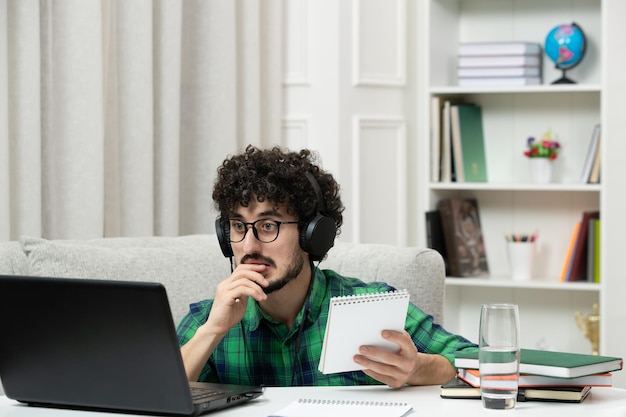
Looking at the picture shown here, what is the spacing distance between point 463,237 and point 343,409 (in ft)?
7.81

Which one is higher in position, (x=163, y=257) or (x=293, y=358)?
(x=163, y=257)

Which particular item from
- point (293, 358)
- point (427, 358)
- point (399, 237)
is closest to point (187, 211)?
point (399, 237)

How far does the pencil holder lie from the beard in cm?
193

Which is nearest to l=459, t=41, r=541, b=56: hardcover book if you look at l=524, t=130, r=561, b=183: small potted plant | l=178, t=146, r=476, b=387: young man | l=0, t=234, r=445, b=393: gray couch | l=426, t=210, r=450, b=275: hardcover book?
l=524, t=130, r=561, b=183: small potted plant

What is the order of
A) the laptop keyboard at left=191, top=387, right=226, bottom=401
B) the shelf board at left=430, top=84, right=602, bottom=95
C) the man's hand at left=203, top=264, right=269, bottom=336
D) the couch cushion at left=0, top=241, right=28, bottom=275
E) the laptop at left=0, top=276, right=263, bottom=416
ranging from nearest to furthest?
the laptop at left=0, top=276, right=263, bottom=416
the laptop keyboard at left=191, top=387, right=226, bottom=401
the man's hand at left=203, top=264, right=269, bottom=336
the couch cushion at left=0, top=241, right=28, bottom=275
the shelf board at left=430, top=84, right=602, bottom=95

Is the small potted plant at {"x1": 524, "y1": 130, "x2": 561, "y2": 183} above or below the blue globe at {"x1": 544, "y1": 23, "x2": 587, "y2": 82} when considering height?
below

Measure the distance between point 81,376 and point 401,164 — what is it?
2420 mm

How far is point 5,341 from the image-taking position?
4.91 feet

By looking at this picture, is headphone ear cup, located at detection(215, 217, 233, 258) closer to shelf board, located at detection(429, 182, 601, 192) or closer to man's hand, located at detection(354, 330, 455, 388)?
man's hand, located at detection(354, 330, 455, 388)

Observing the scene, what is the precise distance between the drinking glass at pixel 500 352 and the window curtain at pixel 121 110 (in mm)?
1421

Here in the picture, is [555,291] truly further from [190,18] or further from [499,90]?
[190,18]

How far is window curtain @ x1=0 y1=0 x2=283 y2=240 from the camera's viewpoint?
250 cm

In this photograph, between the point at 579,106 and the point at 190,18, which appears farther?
the point at 579,106

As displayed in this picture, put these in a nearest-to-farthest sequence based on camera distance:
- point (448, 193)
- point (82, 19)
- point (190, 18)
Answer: point (82, 19), point (190, 18), point (448, 193)
